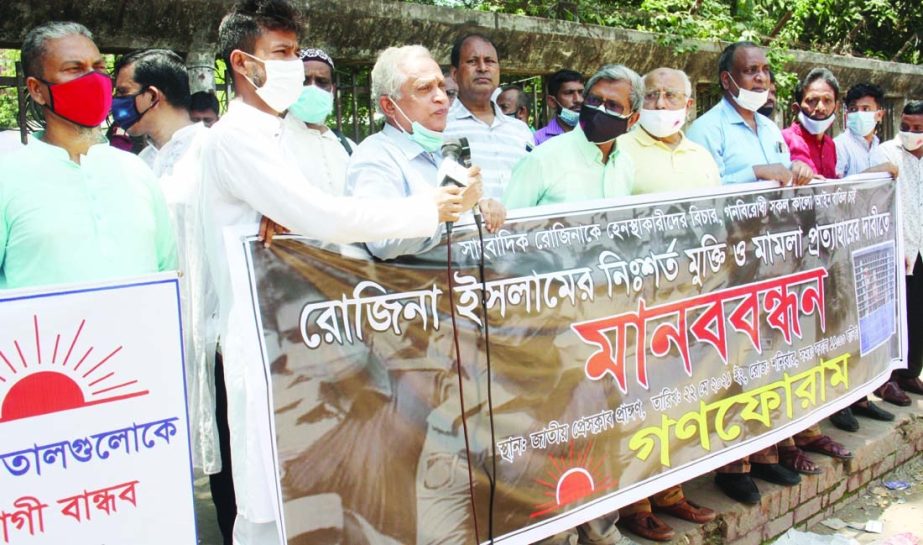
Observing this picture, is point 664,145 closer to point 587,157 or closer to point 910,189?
point 587,157

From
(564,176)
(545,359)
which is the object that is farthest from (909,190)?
(545,359)

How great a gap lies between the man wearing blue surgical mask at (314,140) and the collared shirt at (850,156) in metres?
2.97

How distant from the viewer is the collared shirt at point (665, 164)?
11.2 feet

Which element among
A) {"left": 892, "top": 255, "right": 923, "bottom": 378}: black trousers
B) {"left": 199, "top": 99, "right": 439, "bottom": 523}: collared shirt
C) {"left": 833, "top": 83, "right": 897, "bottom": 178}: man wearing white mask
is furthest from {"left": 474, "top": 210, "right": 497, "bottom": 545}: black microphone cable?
{"left": 892, "top": 255, "right": 923, "bottom": 378}: black trousers

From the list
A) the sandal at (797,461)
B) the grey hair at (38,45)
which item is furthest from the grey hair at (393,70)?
the sandal at (797,461)

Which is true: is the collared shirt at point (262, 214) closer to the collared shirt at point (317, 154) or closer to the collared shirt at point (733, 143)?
the collared shirt at point (317, 154)

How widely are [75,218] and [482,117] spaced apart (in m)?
2.09

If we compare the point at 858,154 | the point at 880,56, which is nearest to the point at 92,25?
the point at 858,154

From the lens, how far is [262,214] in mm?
2254

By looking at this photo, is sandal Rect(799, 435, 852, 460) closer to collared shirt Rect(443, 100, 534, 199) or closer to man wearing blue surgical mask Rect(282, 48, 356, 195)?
collared shirt Rect(443, 100, 534, 199)

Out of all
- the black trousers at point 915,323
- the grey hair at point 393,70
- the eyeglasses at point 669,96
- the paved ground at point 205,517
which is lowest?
the paved ground at point 205,517

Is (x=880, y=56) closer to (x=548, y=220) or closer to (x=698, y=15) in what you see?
(x=698, y=15)

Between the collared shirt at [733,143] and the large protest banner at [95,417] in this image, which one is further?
the collared shirt at [733,143]

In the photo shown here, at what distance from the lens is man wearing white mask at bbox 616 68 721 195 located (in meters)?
3.44
